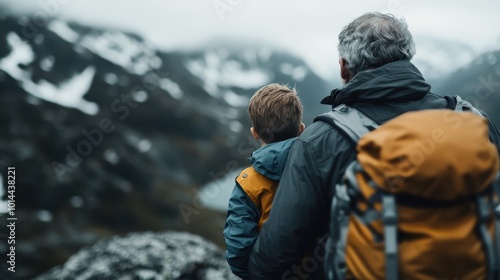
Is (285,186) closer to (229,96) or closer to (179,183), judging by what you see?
(179,183)

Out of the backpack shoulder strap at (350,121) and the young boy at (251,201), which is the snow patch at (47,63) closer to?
the young boy at (251,201)

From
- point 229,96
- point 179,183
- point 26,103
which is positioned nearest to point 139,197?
point 179,183

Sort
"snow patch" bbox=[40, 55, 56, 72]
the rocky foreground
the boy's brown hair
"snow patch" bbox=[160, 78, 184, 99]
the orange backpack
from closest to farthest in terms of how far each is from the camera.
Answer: the orange backpack → the boy's brown hair → the rocky foreground → "snow patch" bbox=[40, 55, 56, 72] → "snow patch" bbox=[160, 78, 184, 99]

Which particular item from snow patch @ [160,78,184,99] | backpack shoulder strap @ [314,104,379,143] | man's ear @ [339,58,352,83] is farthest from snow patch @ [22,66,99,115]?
backpack shoulder strap @ [314,104,379,143]

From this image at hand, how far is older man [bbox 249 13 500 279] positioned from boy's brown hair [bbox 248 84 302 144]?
2.32ft

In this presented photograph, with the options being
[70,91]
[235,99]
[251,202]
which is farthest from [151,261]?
[235,99]

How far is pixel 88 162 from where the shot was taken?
35906 mm

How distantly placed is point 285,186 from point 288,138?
885 millimetres

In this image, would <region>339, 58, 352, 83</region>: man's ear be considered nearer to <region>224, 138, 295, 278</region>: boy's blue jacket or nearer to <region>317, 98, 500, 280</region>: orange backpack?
<region>224, 138, 295, 278</region>: boy's blue jacket

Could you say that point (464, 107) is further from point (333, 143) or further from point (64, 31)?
point (64, 31)

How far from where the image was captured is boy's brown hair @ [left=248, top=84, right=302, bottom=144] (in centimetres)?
339

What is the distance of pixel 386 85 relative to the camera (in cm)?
253

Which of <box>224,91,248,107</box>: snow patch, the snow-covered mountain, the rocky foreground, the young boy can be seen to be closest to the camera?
the young boy

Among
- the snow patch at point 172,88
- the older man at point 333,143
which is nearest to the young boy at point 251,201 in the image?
the older man at point 333,143
